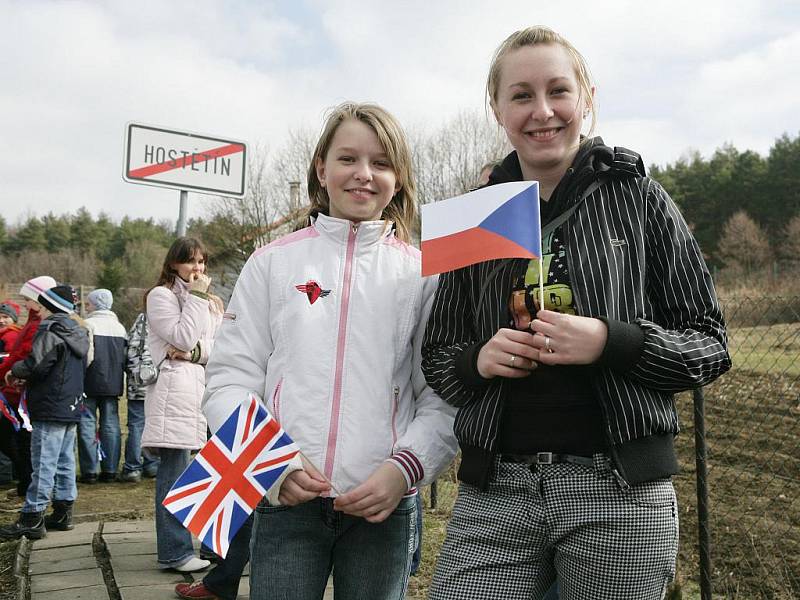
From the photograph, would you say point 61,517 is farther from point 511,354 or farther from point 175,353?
point 511,354

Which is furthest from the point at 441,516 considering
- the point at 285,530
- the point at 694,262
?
the point at 694,262

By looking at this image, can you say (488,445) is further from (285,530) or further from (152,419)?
(152,419)

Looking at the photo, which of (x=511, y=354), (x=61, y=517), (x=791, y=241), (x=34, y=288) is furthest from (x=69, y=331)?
(x=791, y=241)

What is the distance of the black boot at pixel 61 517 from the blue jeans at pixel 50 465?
41 mm

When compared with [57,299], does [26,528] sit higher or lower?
lower

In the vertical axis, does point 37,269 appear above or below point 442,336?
above

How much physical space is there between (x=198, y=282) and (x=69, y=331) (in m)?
1.87

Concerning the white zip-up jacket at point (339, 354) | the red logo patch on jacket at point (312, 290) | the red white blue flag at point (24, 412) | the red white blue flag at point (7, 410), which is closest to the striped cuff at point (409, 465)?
the white zip-up jacket at point (339, 354)

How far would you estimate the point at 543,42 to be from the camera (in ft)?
6.29

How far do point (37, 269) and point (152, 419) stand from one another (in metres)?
61.7

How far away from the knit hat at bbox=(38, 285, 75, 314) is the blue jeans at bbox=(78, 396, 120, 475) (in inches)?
59.6

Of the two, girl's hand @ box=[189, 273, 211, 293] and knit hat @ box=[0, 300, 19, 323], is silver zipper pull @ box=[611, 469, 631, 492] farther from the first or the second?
knit hat @ box=[0, 300, 19, 323]

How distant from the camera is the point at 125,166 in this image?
514cm

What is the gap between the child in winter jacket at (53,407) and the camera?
551cm
